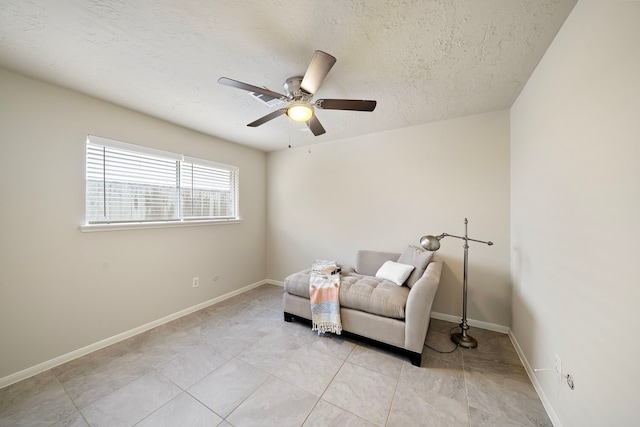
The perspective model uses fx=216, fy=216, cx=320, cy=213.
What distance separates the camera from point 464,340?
7.20 feet

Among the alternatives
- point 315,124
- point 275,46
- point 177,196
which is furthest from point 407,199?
point 177,196

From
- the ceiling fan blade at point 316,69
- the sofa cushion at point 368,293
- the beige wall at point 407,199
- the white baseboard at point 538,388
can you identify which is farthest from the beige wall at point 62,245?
the white baseboard at point 538,388

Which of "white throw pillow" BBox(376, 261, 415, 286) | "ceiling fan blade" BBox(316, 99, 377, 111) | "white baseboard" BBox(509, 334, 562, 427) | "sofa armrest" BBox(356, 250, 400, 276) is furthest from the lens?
"sofa armrest" BBox(356, 250, 400, 276)

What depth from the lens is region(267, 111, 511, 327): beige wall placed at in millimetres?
2451

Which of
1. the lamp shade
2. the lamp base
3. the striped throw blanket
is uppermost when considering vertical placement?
the lamp shade

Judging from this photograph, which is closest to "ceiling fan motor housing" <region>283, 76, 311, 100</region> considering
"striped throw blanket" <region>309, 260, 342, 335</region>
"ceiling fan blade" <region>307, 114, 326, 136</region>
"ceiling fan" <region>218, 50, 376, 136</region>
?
"ceiling fan" <region>218, 50, 376, 136</region>

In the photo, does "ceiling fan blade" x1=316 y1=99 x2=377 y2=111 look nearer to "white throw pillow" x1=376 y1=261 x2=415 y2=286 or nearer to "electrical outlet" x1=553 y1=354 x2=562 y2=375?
"white throw pillow" x1=376 y1=261 x2=415 y2=286

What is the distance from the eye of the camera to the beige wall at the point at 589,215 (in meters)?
0.86

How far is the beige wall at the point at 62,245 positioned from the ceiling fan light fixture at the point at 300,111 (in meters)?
1.89

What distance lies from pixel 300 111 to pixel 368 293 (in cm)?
182

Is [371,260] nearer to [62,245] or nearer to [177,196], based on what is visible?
[177,196]

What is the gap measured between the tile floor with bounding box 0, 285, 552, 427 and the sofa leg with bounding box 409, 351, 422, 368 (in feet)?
0.15

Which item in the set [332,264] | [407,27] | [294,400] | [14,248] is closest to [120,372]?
[14,248]

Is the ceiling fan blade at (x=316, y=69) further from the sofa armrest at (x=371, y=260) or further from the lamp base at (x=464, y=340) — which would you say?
the lamp base at (x=464, y=340)
